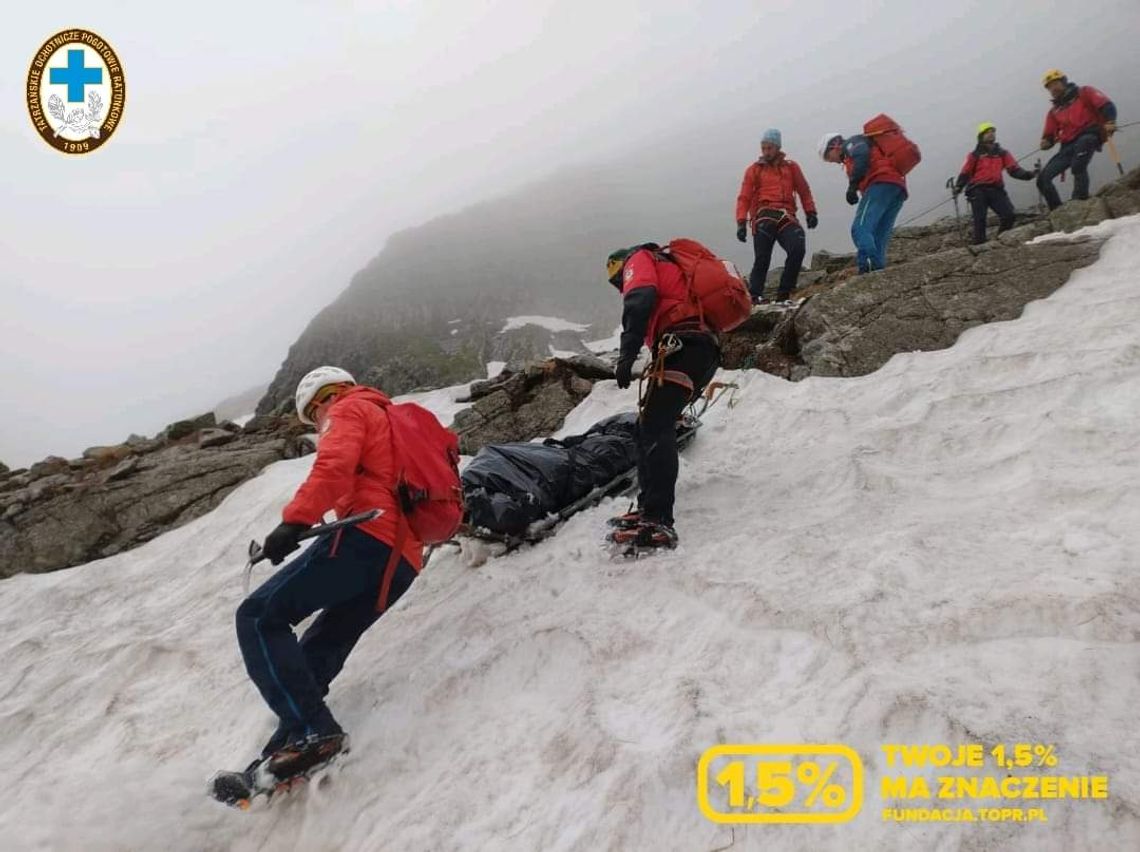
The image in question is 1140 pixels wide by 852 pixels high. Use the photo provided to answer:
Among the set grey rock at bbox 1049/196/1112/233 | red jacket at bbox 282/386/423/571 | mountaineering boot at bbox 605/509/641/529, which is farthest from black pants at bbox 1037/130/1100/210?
red jacket at bbox 282/386/423/571

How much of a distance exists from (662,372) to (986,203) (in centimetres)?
1242

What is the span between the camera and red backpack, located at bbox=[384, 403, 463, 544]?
4281 mm

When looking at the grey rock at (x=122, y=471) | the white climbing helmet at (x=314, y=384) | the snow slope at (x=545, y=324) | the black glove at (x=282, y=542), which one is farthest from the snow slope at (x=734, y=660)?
the snow slope at (x=545, y=324)

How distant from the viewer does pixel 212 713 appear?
5250 millimetres

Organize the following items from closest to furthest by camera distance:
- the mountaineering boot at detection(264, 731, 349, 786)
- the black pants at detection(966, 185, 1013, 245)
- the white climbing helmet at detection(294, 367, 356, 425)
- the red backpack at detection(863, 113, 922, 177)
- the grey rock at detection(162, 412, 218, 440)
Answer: the mountaineering boot at detection(264, 731, 349, 786)
the white climbing helmet at detection(294, 367, 356, 425)
the red backpack at detection(863, 113, 922, 177)
the black pants at detection(966, 185, 1013, 245)
the grey rock at detection(162, 412, 218, 440)

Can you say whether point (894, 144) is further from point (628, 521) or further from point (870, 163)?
point (628, 521)

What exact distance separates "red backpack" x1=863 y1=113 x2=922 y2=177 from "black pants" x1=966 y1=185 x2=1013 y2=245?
4.35m

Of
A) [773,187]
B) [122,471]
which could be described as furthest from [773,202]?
[122,471]

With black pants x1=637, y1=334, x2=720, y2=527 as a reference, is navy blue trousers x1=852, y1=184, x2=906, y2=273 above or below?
above

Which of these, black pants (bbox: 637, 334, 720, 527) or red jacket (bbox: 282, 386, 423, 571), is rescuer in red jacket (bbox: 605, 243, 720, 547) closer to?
black pants (bbox: 637, 334, 720, 527)

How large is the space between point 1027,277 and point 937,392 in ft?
11.1

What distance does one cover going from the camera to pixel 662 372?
5.38 m

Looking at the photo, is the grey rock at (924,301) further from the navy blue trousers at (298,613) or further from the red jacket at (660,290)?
the navy blue trousers at (298,613)

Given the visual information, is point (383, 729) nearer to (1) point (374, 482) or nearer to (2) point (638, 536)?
(1) point (374, 482)
